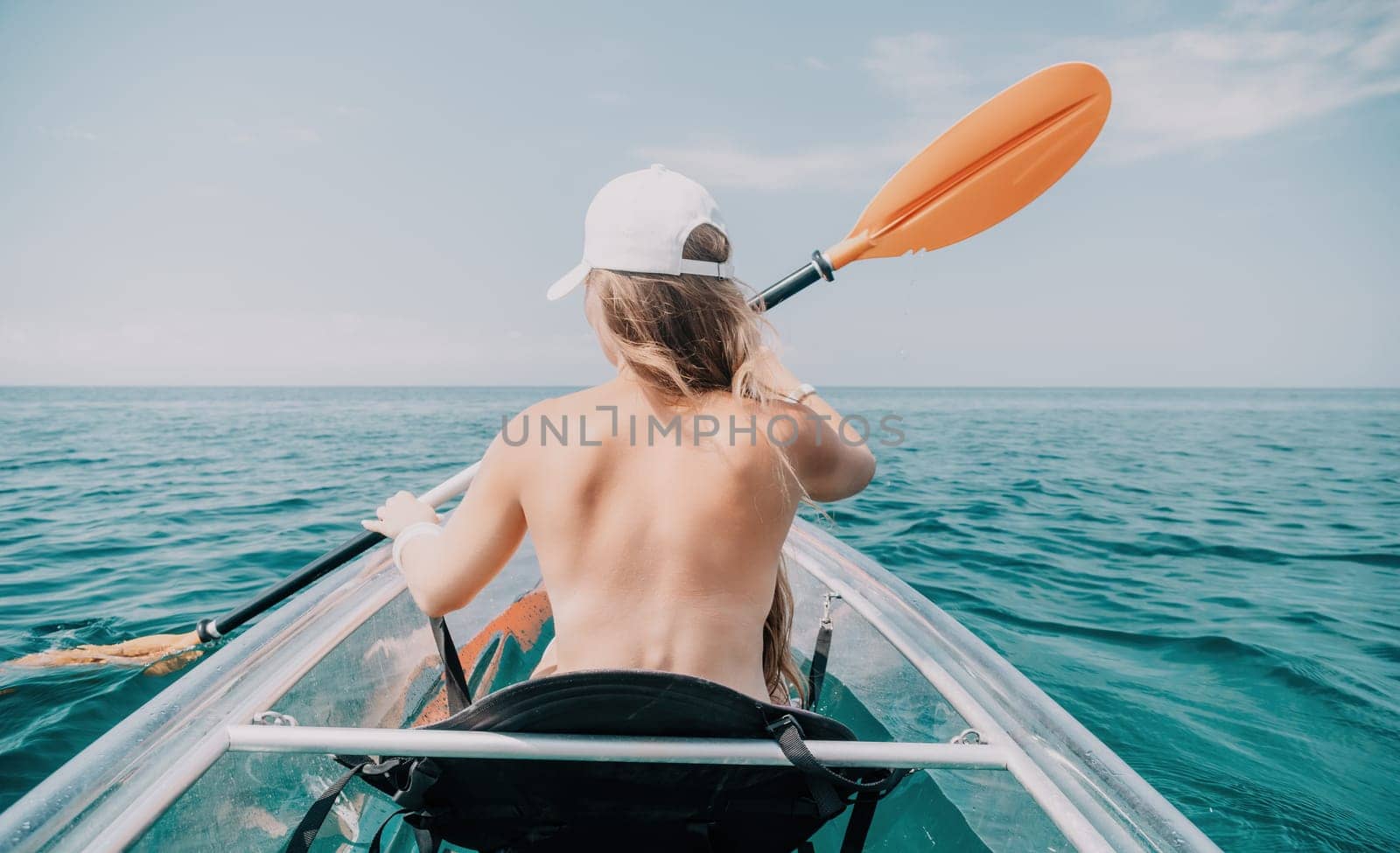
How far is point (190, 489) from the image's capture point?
8.55 m

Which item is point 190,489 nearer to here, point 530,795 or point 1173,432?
point 530,795

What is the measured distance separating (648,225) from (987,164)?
217 centimetres

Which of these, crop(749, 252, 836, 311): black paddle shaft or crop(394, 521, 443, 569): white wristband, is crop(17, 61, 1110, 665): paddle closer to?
crop(749, 252, 836, 311): black paddle shaft

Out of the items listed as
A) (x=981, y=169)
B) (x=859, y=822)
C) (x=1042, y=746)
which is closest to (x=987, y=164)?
(x=981, y=169)

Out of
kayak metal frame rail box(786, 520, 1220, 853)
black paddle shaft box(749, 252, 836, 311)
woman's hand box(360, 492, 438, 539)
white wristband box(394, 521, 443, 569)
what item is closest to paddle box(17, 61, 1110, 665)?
black paddle shaft box(749, 252, 836, 311)

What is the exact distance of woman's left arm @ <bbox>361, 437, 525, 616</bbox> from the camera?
1230 millimetres

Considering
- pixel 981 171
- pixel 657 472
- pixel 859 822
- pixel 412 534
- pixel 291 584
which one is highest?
pixel 981 171

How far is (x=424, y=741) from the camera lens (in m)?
1.16

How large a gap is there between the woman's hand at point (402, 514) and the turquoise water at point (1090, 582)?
2.02 metres

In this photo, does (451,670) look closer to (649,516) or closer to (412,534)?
(412,534)

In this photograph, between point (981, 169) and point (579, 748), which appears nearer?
point (579, 748)

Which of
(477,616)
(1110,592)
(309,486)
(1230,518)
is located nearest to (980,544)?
(1110,592)

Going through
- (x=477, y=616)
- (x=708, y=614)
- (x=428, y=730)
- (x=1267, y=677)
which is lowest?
(x=1267, y=677)

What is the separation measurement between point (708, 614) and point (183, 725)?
115cm
